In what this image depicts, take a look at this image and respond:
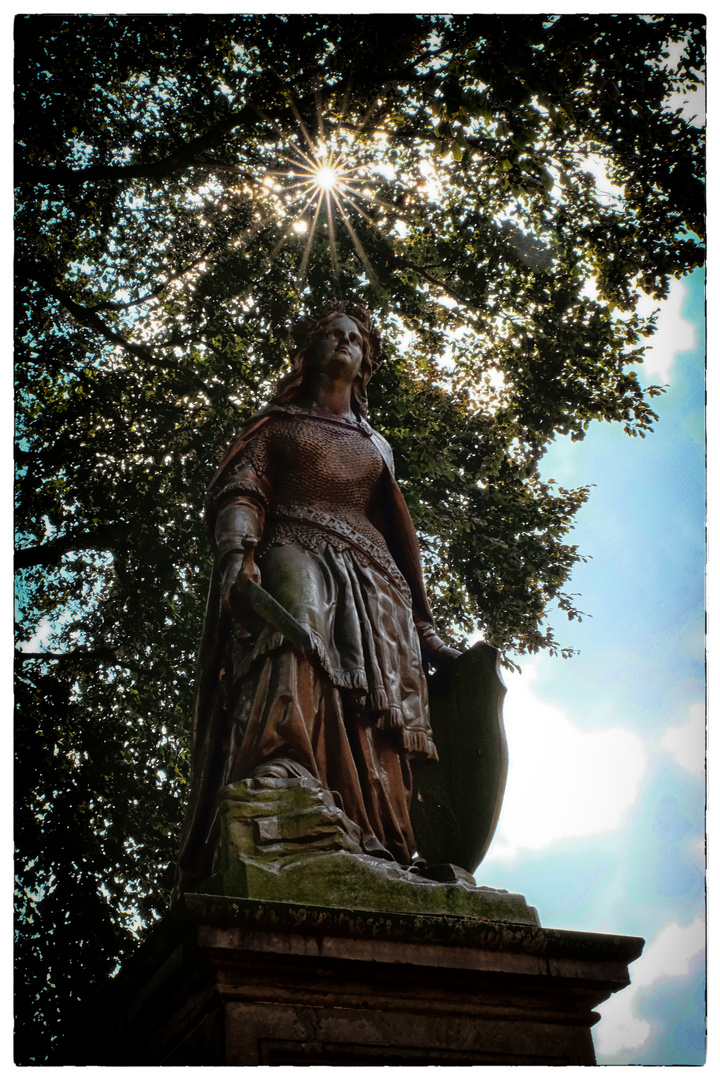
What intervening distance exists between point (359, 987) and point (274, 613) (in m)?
1.39

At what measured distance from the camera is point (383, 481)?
500 centimetres

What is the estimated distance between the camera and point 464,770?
436 centimetres

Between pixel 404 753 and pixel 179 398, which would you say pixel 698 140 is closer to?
pixel 179 398

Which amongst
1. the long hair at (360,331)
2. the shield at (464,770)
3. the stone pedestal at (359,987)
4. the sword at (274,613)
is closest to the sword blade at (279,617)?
the sword at (274,613)

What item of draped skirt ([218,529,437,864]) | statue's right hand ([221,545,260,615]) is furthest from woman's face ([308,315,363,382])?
statue's right hand ([221,545,260,615])

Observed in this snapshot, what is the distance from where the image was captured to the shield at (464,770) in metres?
4.22

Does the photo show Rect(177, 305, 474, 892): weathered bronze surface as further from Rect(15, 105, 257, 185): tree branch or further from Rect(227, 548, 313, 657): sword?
Rect(15, 105, 257, 185): tree branch

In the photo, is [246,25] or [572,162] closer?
[246,25]

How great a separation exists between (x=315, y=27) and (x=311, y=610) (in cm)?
551

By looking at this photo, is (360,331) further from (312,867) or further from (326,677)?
(312,867)

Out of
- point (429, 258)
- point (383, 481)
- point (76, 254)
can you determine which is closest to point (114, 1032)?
point (383, 481)

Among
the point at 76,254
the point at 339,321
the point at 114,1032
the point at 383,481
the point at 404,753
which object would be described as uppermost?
the point at 76,254

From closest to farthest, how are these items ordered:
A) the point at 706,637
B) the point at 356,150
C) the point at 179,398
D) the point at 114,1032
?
1. the point at 114,1032
2. the point at 706,637
3. the point at 356,150
4. the point at 179,398

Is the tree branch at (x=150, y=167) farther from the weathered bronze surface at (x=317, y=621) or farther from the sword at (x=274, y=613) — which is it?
the sword at (x=274, y=613)
